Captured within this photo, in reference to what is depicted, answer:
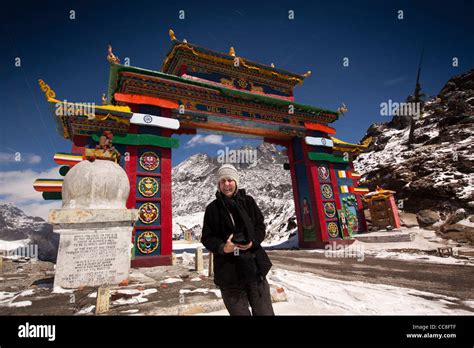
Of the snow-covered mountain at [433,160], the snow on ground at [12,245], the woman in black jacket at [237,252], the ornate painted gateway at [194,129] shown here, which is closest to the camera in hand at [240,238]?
the woman in black jacket at [237,252]

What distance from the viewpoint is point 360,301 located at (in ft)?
12.9

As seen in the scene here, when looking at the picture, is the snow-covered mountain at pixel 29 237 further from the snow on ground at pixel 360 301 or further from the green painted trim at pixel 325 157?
the green painted trim at pixel 325 157

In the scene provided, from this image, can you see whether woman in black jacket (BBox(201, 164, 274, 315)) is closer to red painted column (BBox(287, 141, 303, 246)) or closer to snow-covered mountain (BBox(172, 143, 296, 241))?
red painted column (BBox(287, 141, 303, 246))

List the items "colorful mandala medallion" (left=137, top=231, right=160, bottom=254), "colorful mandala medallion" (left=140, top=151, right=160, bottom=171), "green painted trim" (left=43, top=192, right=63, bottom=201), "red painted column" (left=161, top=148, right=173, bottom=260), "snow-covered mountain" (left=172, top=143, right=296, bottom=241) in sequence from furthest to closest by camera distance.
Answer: "snow-covered mountain" (left=172, top=143, right=296, bottom=241)
"colorful mandala medallion" (left=140, top=151, right=160, bottom=171)
"red painted column" (left=161, top=148, right=173, bottom=260)
"colorful mandala medallion" (left=137, top=231, right=160, bottom=254)
"green painted trim" (left=43, top=192, right=63, bottom=201)

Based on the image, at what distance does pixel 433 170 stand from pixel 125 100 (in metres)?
22.4

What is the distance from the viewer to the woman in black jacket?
2037 millimetres

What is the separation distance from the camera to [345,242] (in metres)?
13.7

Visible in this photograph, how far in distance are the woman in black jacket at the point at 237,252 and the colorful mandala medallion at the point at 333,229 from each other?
13138mm

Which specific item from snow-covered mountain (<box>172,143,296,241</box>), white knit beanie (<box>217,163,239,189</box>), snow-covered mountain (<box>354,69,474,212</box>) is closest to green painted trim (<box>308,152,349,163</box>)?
snow-covered mountain (<box>354,69,474,212</box>)

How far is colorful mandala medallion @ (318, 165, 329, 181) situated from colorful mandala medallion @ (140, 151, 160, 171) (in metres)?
9.85

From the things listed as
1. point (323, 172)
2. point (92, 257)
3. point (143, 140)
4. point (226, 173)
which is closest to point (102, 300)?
point (92, 257)

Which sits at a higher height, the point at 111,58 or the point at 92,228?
the point at 111,58

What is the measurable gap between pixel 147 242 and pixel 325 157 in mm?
11600

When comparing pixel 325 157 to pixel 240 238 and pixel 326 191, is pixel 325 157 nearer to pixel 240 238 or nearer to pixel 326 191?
A: pixel 326 191
